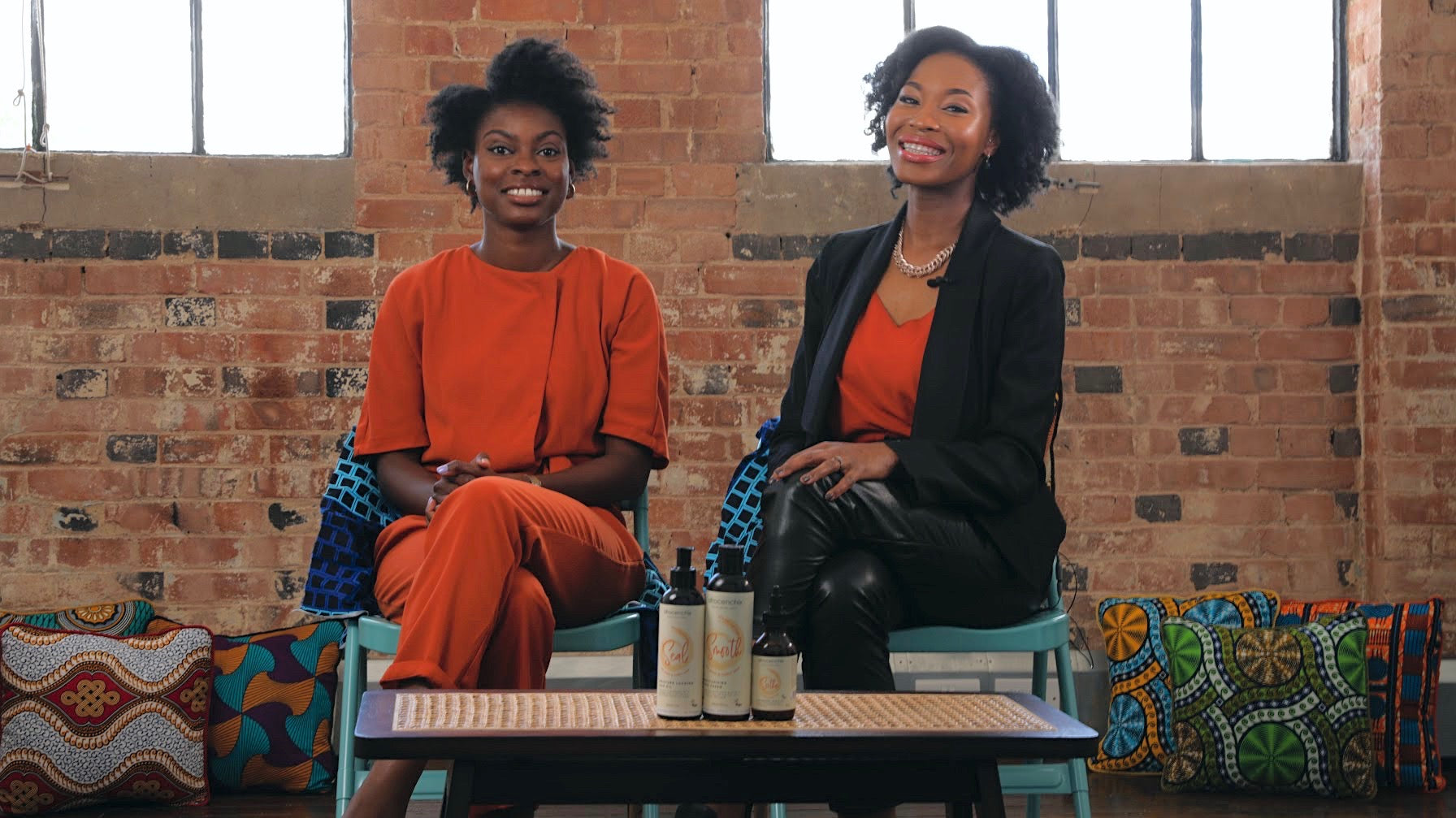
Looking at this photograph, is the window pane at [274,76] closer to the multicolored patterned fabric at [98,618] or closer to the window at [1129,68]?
the window at [1129,68]

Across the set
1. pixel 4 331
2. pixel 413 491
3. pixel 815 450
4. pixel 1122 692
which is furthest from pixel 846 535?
pixel 4 331

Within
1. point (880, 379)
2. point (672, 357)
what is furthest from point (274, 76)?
point (880, 379)

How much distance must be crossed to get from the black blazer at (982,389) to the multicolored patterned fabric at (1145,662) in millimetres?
1075

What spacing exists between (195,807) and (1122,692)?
2096mm

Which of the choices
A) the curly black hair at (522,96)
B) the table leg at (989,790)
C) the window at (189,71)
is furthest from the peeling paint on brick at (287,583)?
the table leg at (989,790)

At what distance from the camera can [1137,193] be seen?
410 cm

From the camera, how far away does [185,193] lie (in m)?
3.94

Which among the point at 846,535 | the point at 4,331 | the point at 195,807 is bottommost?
the point at 195,807

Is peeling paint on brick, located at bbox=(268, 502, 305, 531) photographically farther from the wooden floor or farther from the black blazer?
the black blazer

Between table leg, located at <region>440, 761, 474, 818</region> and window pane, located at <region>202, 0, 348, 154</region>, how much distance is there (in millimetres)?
2816

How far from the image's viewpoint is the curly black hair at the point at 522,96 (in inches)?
114

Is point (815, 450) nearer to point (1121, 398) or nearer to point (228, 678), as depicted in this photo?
point (228, 678)

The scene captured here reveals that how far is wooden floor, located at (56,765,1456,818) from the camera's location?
311 cm

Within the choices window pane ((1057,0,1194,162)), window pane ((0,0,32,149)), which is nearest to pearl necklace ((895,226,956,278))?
window pane ((1057,0,1194,162))
